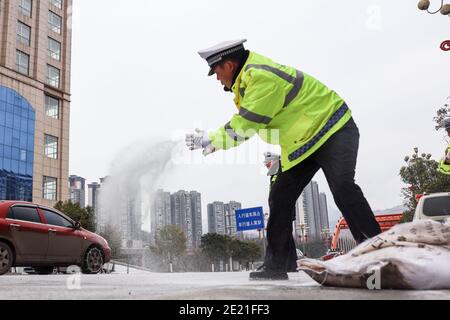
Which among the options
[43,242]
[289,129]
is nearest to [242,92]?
[289,129]

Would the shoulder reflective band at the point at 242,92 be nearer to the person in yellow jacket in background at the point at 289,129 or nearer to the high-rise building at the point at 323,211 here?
the person in yellow jacket in background at the point at 289,129

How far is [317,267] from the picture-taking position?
2.63m

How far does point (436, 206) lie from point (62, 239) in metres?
6.25

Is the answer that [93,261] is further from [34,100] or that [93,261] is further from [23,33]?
[23,33]

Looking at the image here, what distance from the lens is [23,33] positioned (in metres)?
39.6

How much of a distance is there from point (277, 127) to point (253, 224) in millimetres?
30682

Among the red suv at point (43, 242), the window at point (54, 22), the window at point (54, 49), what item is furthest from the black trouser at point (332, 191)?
the window at point (54, 22)

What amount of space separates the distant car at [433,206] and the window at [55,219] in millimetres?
5979

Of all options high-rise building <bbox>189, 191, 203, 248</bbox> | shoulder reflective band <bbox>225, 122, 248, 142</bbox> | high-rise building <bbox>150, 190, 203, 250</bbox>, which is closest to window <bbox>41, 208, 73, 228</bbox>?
shoulder reflective band <bbox>225, 122, 248, 142</bbox>

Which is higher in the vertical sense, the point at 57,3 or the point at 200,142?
the point at 57,3

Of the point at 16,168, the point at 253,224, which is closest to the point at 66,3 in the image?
the point at 16,168

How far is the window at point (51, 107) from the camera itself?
4150cm

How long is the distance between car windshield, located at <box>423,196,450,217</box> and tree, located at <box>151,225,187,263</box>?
45.4 m
